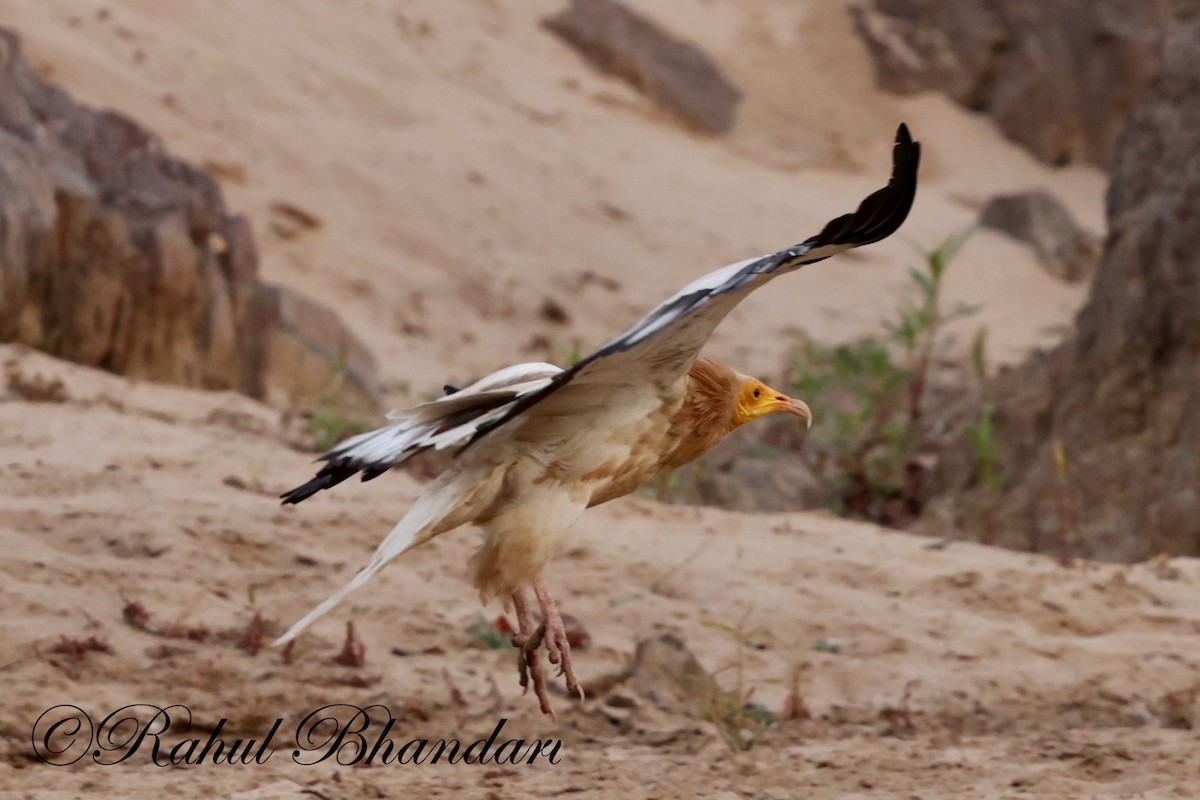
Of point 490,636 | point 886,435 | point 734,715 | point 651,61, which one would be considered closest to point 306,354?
point 886,435

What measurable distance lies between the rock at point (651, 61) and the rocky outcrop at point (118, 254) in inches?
349

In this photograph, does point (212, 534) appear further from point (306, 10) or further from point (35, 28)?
point (306, 10)

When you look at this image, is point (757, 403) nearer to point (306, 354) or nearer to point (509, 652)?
point (509, 652)

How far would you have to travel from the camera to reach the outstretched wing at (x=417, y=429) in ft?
9.93

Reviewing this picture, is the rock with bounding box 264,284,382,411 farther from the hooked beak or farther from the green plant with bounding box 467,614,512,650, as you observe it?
the hooked beak

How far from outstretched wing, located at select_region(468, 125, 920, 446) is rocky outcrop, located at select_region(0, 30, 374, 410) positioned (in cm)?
422

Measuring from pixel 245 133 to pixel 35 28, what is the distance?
66.0 inches

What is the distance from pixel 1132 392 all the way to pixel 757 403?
376 cm

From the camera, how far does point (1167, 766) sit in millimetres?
3381

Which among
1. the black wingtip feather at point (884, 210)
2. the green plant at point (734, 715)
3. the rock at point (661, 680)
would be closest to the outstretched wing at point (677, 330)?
the black wingtip feather at point (884, 210)

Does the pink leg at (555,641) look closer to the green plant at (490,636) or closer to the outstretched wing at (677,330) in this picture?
the outstretched wing at (677,330)

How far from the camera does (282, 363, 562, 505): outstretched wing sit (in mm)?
3025

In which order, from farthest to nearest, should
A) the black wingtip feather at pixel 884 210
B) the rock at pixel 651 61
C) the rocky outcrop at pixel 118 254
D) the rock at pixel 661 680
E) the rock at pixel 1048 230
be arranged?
the rock at pixel 651 61 < the rock at pixel 1048 230 < the rocky outcrop at pixel 118 254 < the rock at pixel 661 680 < the black wingtip feather at pixel 884 210

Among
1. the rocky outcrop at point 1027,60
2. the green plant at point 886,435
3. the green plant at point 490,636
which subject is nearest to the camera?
the green plant at point 490,636
